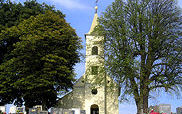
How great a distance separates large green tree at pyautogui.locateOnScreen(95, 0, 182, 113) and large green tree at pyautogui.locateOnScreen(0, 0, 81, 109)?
8.15 meters

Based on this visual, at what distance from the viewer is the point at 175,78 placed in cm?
2714

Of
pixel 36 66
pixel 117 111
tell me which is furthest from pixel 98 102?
pixel 36 66

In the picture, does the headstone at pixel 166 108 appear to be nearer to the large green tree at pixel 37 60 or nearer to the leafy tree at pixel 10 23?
the large green tree at pixel 37 60

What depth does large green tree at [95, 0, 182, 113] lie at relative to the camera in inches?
1043

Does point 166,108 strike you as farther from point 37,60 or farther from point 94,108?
point 94,108

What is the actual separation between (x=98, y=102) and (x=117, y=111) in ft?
10.6

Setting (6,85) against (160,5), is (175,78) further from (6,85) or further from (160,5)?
(6,85)

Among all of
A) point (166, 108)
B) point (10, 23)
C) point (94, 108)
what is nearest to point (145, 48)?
point (166, 108)

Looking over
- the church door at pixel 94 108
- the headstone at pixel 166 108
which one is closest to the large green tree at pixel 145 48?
the headstone at pixel 166 108

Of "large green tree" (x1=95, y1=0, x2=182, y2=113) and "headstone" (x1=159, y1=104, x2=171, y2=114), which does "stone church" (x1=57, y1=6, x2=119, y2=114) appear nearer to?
"large green tree" (x1=95, y1=0, x2=182, y2=113)

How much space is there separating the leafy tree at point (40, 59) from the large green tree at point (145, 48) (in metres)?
8.13

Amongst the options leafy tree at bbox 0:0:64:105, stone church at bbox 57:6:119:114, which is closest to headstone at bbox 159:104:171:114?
stone church at bbox 57:6:119:114

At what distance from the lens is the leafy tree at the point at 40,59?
3256 cm

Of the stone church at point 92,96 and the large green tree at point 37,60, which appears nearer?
the large green tree at point 37,60
